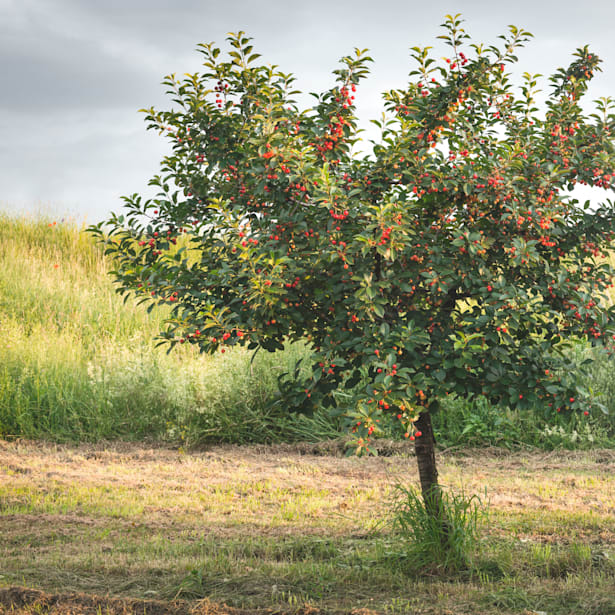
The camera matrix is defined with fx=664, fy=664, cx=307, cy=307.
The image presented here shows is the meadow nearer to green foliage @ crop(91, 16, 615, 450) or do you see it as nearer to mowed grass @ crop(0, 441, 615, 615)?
mowed grass @ crop(0, 441, 615, 615)

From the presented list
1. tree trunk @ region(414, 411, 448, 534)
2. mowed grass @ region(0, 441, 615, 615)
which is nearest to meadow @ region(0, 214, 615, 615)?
mowed grass @ region(0, 441, 615, 615)

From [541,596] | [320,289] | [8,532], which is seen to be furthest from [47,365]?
[541,596]

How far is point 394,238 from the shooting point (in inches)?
130

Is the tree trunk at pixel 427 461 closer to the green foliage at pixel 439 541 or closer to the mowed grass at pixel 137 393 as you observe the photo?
the green foliage at pixel 439 541

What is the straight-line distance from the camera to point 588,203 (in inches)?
164

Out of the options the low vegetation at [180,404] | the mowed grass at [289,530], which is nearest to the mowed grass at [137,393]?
the low vegetation at [180,404]

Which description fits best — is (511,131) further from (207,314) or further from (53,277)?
(53,277)

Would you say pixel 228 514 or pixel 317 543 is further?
pixel 228 514

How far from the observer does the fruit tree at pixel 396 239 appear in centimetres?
344

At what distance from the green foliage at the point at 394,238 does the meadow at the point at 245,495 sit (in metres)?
0.80

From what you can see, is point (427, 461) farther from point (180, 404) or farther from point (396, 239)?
point (180, 404)

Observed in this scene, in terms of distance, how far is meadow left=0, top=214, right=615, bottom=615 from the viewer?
3850 mm

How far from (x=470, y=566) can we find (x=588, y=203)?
7.76 ft

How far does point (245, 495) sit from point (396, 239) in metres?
3.44
